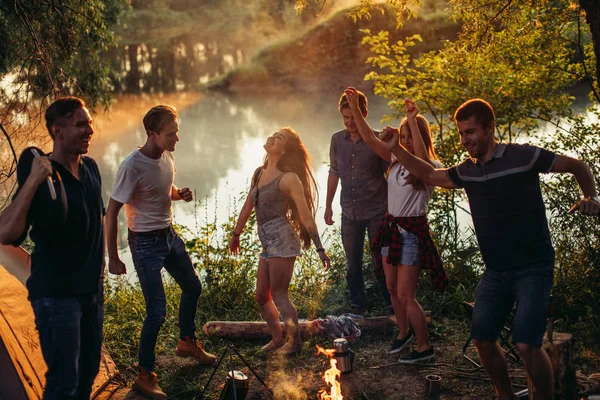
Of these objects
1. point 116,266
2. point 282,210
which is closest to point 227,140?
point 282,210

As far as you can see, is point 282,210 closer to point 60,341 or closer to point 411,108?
point 411,108

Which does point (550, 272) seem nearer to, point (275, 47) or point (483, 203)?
point (483, 203)

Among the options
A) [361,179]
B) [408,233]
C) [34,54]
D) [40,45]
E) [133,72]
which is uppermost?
[133,72]

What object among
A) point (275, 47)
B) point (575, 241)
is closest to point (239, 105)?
point (275, 47)

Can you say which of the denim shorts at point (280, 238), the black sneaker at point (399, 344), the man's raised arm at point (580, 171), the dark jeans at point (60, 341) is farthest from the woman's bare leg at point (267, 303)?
the man's raised arm at point (580, 171)

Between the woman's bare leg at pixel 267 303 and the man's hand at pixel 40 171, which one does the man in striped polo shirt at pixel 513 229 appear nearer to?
the woman's bare leg at pixel 267 303

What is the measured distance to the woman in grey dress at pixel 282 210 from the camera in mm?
5188

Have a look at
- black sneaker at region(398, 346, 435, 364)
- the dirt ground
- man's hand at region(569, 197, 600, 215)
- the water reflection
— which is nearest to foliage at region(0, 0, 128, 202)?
the dirt ground

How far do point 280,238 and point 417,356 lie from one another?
1.51m

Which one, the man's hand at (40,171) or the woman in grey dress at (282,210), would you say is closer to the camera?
the man's hand at (40,171)

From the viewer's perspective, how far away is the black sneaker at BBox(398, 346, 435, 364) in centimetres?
527

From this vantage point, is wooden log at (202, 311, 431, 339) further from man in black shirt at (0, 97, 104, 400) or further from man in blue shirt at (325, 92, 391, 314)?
man in black shirt at (0, 97, 104, 400)

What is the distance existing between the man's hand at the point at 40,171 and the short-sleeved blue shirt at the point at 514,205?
2425 millimetres

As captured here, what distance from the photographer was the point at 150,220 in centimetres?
471
